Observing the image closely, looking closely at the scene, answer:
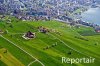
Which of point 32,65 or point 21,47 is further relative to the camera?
point 21,47

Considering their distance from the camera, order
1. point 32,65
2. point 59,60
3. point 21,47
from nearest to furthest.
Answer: point 32,65 < point 59,60 < point 21,47

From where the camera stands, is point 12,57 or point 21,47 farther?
point 21,47

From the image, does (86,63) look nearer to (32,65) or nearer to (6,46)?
(32,65)

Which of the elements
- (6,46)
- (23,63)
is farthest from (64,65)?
(6,46)

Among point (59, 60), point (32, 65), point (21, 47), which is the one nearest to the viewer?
point (32, 65)

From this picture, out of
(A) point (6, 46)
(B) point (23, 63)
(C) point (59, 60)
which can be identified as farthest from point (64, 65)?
(A) point (6, 46)

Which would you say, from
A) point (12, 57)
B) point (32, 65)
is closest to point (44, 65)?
point (32, 65)

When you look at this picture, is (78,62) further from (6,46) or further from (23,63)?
(6,46)

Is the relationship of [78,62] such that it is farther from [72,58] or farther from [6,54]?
[6,54]
